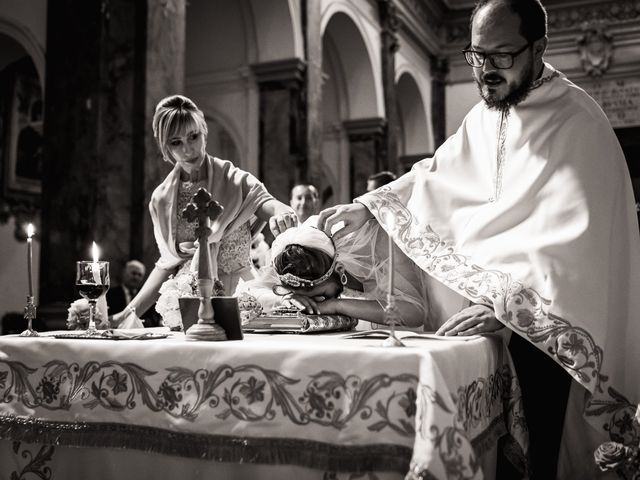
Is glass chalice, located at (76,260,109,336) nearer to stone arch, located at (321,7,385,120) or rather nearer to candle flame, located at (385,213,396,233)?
candle flame, located at (385,213,396,233)

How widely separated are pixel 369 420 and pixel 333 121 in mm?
11282

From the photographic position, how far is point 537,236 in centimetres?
231

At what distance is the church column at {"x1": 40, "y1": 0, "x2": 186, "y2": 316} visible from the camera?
17.7 ft

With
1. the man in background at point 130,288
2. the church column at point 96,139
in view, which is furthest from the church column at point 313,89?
the man in background at point 130,288

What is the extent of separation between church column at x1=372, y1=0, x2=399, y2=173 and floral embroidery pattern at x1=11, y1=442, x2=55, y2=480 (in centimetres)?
1071

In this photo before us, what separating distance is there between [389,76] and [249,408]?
1144 centimetres

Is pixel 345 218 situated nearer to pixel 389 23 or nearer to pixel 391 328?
pixel 391 328

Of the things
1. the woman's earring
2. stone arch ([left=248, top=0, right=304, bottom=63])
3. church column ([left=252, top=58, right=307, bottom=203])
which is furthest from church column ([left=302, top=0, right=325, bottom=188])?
the woman's earring

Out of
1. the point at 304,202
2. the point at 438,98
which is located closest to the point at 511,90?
the point at 304,202

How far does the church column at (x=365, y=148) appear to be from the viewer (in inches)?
488

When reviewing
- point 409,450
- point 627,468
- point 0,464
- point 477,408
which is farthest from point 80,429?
point 627,468

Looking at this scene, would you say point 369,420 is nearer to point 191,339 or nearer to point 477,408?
point 477,408

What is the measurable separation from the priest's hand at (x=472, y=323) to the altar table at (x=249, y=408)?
5 cm

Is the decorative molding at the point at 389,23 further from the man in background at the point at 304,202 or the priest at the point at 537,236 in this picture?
the priest at the point at 537,236
